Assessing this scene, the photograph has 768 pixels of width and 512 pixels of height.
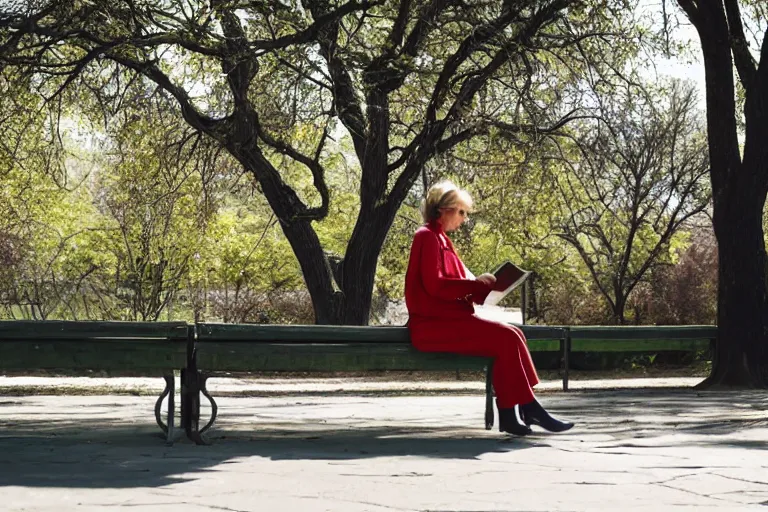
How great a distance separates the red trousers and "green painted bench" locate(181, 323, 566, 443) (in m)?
0.11

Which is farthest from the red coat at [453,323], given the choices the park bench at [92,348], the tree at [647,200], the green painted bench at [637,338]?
the tree at [647,200]

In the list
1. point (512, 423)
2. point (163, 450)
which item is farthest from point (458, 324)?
point (163, 450)

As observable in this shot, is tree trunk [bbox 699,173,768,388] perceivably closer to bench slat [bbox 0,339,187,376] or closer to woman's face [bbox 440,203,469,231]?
woman's face [bbox 440,203,469,231]

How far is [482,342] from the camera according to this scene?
8.40 m

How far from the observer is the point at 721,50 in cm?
1515

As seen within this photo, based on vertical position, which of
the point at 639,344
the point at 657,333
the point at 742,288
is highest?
the point at 742,288

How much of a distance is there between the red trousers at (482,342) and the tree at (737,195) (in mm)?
7561

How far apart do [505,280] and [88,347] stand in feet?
9.77

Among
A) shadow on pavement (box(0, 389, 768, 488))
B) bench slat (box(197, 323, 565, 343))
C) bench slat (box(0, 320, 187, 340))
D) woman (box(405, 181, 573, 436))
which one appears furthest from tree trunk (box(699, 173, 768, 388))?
bench slat (box(0, 320, 187, 340))

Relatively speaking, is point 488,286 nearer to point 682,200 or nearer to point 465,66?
point 465,66

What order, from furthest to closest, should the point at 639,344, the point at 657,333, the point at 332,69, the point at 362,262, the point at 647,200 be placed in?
the point at 647,200 → the point at 362,262 → the point at 639,344 → the point at 657,333 → the point at 332,69

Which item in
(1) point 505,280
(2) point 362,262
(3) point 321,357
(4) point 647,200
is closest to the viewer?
(1) point 505,280

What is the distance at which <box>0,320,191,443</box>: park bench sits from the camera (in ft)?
26.7

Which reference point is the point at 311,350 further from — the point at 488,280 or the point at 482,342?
the point at 488,280
